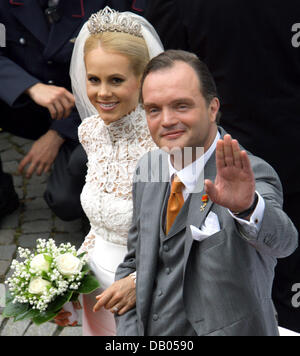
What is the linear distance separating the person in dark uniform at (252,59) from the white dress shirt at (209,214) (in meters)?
0.80

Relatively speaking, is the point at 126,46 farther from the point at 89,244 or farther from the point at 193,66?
the point at 89,244

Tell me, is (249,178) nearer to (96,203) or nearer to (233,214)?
(233,214)

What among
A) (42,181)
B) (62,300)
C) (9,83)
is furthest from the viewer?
(42,181)

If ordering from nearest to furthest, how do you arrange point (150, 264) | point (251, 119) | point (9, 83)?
1. point (150, 264)
2. point (251, 119)
3. point (9, 83)

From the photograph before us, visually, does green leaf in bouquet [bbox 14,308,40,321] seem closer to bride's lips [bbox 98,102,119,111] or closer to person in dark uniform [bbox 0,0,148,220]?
bride's lips [bbox 98,102,119,111]

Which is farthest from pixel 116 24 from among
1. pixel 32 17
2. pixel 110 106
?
pixel 32 17

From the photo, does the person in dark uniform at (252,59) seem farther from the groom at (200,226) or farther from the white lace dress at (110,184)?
the groom at (200,226)

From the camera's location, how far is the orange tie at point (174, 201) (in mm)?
2408

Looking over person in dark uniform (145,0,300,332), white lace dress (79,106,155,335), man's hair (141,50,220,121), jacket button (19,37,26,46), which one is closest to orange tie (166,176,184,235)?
man's hair (141,50,220,121)

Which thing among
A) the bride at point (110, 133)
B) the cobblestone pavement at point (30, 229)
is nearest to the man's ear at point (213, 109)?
the bride at point (110, 133)

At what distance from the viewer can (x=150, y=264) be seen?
2494 millimetres

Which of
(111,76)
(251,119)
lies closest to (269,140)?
(251,119)

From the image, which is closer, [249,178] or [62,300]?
[249,178]

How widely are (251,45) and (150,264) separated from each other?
134 cm
